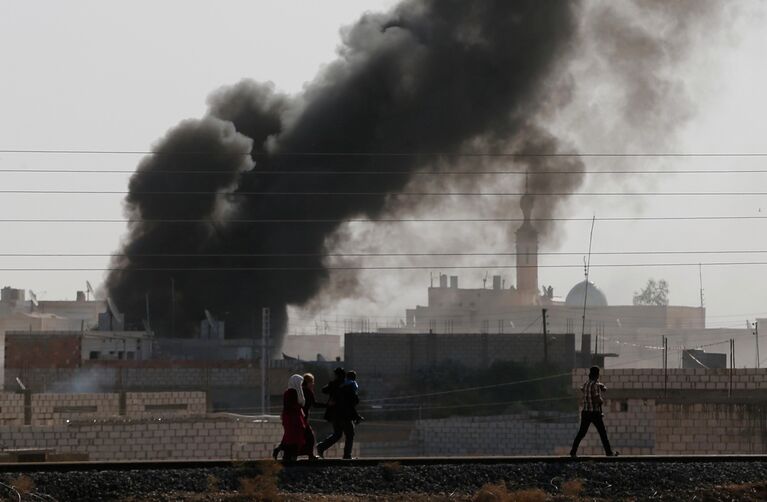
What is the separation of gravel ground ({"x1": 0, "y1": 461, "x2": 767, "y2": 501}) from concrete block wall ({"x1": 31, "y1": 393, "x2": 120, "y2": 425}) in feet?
58.8

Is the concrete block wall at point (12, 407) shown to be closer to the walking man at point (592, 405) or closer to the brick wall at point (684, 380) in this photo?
the brick wall at point (684, 380)

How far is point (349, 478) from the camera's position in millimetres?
16875

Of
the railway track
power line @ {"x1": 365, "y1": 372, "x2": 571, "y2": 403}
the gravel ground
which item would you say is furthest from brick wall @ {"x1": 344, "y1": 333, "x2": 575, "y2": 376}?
the gravel ground

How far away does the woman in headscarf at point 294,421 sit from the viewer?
1794 cm

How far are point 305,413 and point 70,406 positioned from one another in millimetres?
18308

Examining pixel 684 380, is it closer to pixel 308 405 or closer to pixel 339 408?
pixel 339 408

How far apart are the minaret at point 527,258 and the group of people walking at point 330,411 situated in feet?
161

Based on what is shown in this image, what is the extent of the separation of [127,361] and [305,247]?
40.8ft

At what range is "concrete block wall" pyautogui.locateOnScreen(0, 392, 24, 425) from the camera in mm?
33719

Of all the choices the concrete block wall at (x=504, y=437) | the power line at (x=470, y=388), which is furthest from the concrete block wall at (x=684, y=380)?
the power line at (x=470, y=388)

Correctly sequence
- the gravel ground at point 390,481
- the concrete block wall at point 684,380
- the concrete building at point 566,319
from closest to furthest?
the gravel ground at point 390,481 < the concrete block wall at point 684,380 < the concrete building at point 566,319

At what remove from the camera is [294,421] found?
18.1 m

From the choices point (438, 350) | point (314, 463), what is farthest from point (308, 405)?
point (438, 350)

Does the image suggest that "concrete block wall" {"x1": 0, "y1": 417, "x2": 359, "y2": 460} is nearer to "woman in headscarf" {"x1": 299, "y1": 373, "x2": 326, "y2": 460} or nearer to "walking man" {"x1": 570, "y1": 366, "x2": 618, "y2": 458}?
"woman in headscarf" {"x1": 299, "y1": 373, "x2": 326, "y2": 460}
